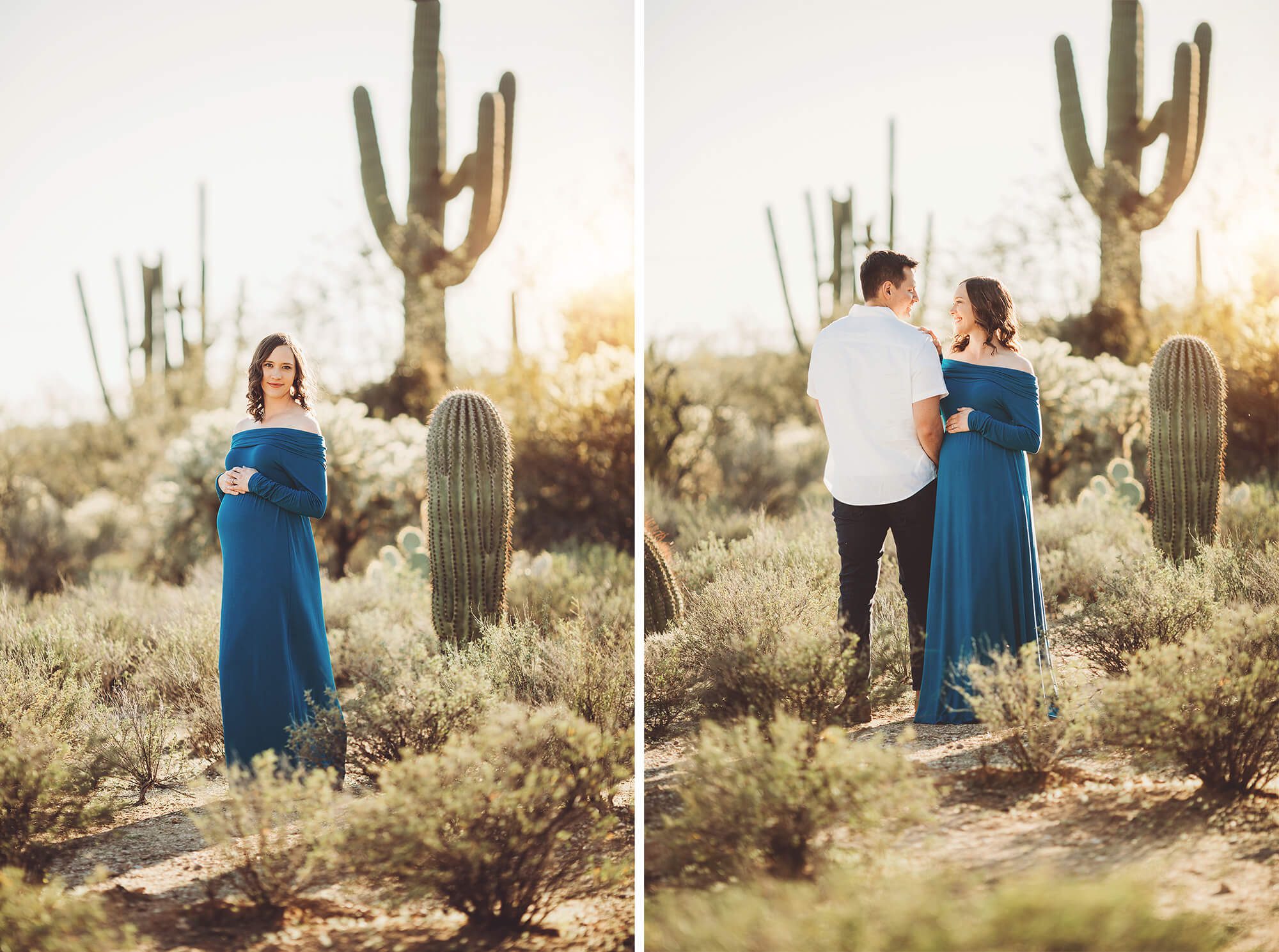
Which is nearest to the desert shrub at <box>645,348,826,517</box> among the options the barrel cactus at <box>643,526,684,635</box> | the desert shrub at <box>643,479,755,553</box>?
the desert shrub at <box>643,479,755,553</box>

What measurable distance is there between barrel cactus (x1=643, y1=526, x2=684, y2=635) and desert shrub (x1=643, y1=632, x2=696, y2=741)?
0.51 feet

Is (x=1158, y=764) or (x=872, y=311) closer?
(x=1158, y=764)

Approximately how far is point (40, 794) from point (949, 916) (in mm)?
3033

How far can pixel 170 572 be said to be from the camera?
23.4 ft

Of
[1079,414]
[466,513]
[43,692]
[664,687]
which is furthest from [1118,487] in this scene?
[43,692]

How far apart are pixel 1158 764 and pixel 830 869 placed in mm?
1158

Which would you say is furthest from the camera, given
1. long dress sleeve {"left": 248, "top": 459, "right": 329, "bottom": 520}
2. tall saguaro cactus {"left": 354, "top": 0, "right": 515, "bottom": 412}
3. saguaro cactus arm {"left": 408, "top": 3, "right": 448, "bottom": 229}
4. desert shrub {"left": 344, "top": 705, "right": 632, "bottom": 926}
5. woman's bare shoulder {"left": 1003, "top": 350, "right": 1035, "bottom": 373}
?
tall saguaro cactus {"left": 354, "top": 0, "right": 515, "bottom": 412}

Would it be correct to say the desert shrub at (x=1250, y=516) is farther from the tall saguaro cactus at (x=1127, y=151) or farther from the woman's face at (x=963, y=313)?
the tall saguaro cactus at (x=1127, y=151)

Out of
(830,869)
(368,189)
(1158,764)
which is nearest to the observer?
(830,869)

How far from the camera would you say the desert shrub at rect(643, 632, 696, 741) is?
3.30m

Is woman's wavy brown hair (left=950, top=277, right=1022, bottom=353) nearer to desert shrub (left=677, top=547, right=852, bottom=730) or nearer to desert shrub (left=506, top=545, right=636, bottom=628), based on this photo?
desert shrub (left=677, top=547, right=852, bottom=730)

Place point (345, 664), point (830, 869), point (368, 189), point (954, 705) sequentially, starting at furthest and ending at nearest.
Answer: point (368, 189)
point (345, 664)
point (954, 705)
point (830, 869)

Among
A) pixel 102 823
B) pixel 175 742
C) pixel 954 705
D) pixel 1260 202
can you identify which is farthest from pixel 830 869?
pixel 1260 202

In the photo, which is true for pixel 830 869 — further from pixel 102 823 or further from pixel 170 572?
pixel 170 572
